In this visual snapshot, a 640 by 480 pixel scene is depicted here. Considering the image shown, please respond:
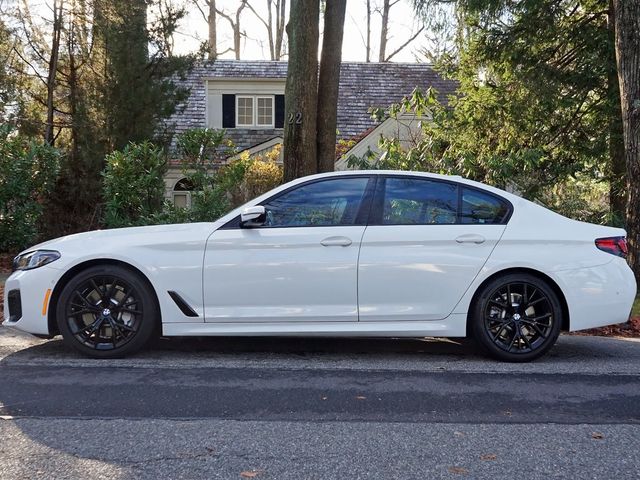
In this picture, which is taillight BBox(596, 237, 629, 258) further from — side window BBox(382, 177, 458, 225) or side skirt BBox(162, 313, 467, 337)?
side skirt BBox(162, 313, 467, 337)

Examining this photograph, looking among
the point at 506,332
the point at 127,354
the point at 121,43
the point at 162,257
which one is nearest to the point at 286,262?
the point at 162,257

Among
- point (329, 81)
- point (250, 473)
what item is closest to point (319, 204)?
point (250, 473)

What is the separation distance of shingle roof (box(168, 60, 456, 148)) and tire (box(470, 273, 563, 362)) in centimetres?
1827

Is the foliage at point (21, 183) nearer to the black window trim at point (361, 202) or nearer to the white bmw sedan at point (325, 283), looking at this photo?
the white bmw sedan at point (325, 283)

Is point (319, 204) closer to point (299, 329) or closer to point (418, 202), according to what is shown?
point (418, 202)

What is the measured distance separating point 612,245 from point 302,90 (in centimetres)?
575

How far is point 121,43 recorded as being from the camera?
52.1 feet

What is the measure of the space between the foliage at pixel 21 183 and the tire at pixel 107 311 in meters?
7.67

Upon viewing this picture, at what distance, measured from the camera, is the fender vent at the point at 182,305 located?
5516 mm

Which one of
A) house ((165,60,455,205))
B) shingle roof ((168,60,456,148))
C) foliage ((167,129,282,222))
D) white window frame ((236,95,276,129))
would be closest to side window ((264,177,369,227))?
foliage ((167,129,282,222))

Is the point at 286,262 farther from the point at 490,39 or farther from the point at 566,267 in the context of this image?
the point at 490,39

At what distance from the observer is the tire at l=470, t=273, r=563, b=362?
5.59 metres

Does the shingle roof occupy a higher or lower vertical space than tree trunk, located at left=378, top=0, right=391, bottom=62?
lower

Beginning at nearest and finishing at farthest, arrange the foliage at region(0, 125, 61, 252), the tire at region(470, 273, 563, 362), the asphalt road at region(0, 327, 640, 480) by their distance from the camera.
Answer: the asphalt road at region(0, 327, 640, 480)
the tire at region(470, 273, 563, 362)
the foliage at region(0, 125, 61, 252)
